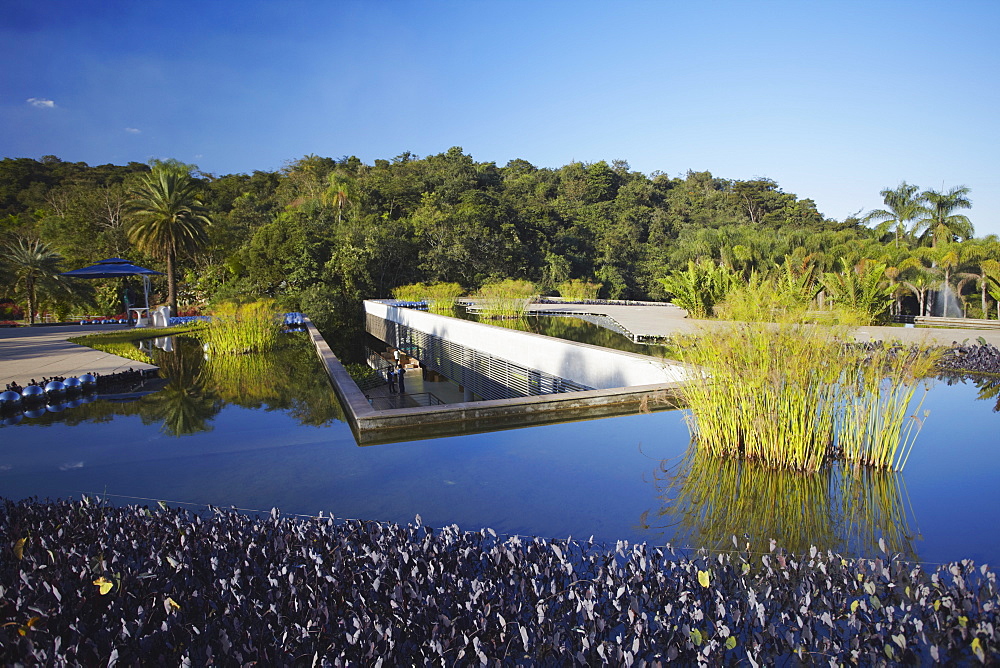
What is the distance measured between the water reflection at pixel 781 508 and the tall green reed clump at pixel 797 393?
126 millimetres

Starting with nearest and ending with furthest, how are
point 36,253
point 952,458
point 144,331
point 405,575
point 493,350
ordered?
point 405,575 < point 952,458 < point 493,350 < point 144,331 < point 36,253

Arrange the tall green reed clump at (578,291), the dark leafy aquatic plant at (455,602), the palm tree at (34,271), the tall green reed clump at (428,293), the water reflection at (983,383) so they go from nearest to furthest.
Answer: the dark leafy aquatic plant at (455,602) < the water reflection at (983,383) < the palm tree at (34,271) < the tall green reed clump at (428,293) < the tall green reed clump at (578,291)

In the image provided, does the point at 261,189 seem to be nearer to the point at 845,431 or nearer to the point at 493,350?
the point at 493,350

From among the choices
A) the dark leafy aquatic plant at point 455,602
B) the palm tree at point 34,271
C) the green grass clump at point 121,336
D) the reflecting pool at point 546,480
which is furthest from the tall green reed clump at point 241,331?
the palm tree at point 34,271

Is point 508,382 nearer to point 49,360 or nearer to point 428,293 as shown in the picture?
point 49,360

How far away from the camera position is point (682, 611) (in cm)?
167

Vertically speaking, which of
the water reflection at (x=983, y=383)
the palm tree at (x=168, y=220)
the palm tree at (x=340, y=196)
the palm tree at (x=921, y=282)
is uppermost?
the palm tree at (x=340, y=196)

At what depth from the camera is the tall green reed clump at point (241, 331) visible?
9.34 m

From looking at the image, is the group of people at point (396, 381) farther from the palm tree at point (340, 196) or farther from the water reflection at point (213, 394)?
the palm tree at point (340, 196)

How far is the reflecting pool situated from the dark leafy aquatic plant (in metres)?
0.31

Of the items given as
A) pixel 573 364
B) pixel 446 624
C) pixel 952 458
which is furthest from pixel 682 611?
pixel 573 364

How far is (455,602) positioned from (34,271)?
19604mm

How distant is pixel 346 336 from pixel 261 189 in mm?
Result: 25560

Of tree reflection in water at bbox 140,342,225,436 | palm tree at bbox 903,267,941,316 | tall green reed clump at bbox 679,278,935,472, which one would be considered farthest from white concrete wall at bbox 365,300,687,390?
palm tree at bbox 903,267,941,316
